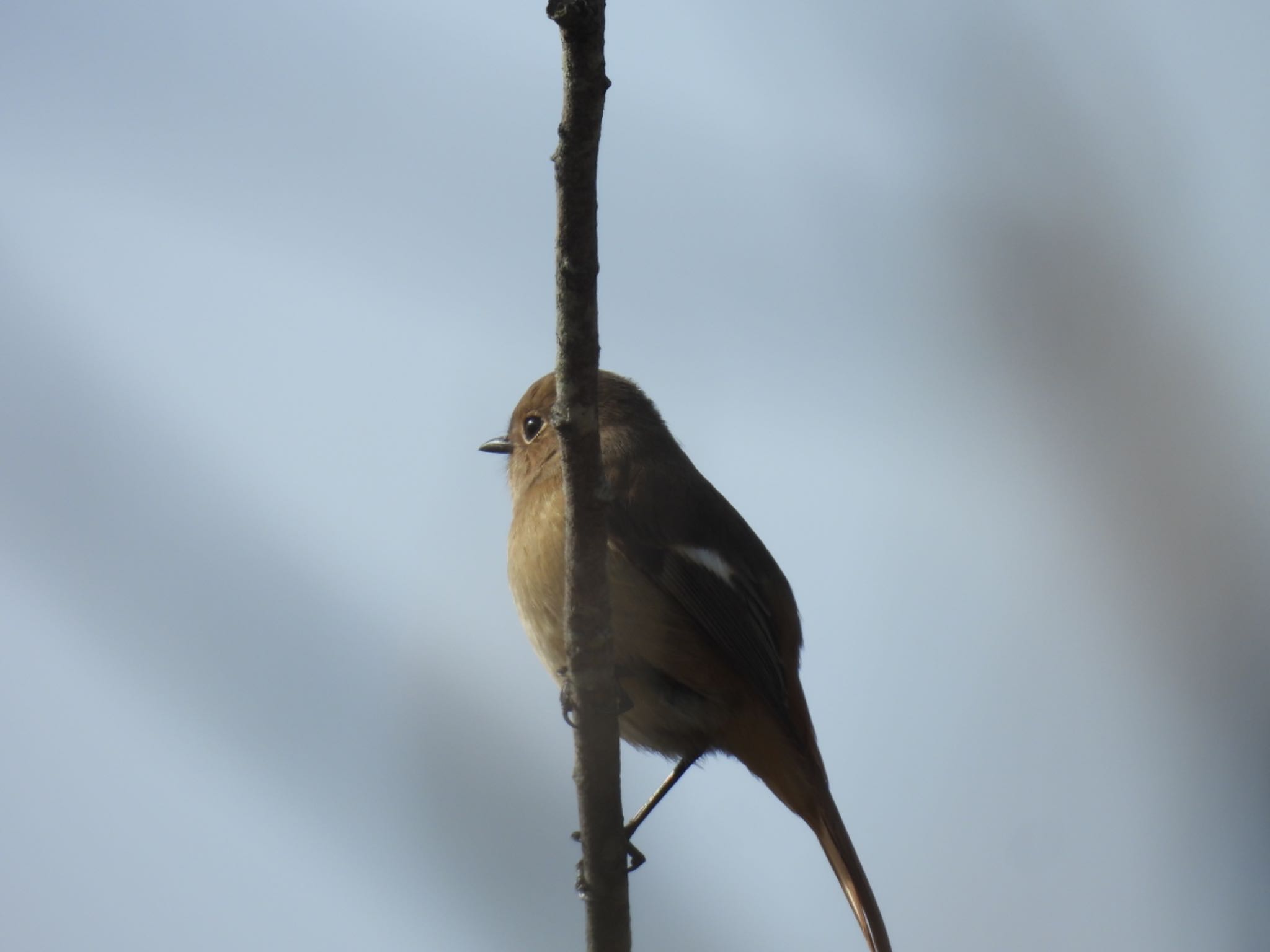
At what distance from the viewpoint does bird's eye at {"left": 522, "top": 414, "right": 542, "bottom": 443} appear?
16.7ft

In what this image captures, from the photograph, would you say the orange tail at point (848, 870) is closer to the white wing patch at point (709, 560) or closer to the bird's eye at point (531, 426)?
the white wing patch at point (709, 560)

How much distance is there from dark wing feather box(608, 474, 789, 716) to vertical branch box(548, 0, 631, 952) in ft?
3.08

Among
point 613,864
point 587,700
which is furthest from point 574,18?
point 613,864

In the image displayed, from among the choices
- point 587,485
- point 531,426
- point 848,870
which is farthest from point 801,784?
point 531,426

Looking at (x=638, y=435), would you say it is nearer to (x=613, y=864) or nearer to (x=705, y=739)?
(x=705, y=739)

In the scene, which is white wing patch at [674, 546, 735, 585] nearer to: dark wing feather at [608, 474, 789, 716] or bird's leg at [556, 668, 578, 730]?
dark wing feather at [608, 474, 789, 716]

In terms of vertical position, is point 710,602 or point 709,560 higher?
point 709,560

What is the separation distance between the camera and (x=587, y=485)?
2773 mm

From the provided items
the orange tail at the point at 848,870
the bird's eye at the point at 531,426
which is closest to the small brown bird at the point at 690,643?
the orange tail at the point at 848,870

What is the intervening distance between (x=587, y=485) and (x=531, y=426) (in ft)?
7.91

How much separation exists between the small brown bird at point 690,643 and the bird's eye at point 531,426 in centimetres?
73

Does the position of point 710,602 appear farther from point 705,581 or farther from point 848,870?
point 848,870

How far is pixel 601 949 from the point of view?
10.7ft

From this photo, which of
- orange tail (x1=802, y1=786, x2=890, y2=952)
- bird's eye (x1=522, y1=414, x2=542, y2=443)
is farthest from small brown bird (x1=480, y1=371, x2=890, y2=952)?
bird's eye (x1=522, y1=414, x2=542, y2=443)
